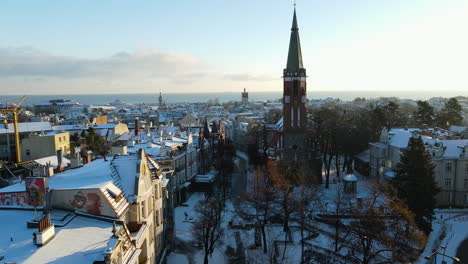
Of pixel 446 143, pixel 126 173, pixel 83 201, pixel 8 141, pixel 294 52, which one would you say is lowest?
pixel 8 141

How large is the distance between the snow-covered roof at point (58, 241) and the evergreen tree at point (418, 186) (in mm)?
28367

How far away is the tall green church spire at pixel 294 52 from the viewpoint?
49438 mm

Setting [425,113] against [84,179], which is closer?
[84,179]

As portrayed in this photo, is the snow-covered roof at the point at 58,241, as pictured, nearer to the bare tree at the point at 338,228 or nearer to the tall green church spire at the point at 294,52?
the bare tree at the point at 338,228

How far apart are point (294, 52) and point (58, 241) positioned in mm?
40828

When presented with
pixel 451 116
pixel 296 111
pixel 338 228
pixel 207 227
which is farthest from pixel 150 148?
pixel 451 116

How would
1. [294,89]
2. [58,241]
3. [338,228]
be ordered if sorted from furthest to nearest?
[294,89] → [338,228] → [58,241]

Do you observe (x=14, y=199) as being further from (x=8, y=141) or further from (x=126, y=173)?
(x=8, y=141)

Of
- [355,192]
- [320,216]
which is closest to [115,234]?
[320,216]

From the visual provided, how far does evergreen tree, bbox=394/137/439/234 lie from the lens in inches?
1346

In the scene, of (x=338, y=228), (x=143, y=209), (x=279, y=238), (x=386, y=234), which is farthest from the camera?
(x=279, y=238)

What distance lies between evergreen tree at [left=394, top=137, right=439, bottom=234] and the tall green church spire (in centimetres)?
1937

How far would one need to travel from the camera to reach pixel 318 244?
3325cm

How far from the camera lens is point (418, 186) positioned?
3441cm
